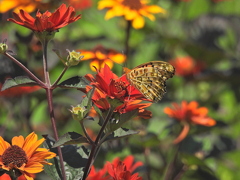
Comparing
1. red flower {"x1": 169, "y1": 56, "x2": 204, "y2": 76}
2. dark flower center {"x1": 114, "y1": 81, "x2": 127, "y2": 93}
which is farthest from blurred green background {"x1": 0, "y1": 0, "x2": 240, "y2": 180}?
dark flower center {"x1": 114, "y1": 81, "x2": 127, "y2": 93}

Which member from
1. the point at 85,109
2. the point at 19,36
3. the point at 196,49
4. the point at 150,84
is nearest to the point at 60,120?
the point at 19,36

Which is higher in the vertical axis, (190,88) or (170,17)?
(170,17)

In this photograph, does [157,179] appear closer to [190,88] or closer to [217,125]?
[217,125]

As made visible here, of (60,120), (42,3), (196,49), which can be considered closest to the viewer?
(42,3)

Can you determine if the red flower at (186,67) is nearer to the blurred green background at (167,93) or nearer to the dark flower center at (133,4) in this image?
the blurred green background at (167,93)

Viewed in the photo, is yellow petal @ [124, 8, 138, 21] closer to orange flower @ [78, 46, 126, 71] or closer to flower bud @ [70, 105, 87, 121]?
orange flower @ [78, 46, 126, 71]

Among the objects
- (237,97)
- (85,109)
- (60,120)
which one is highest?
(85,109)
